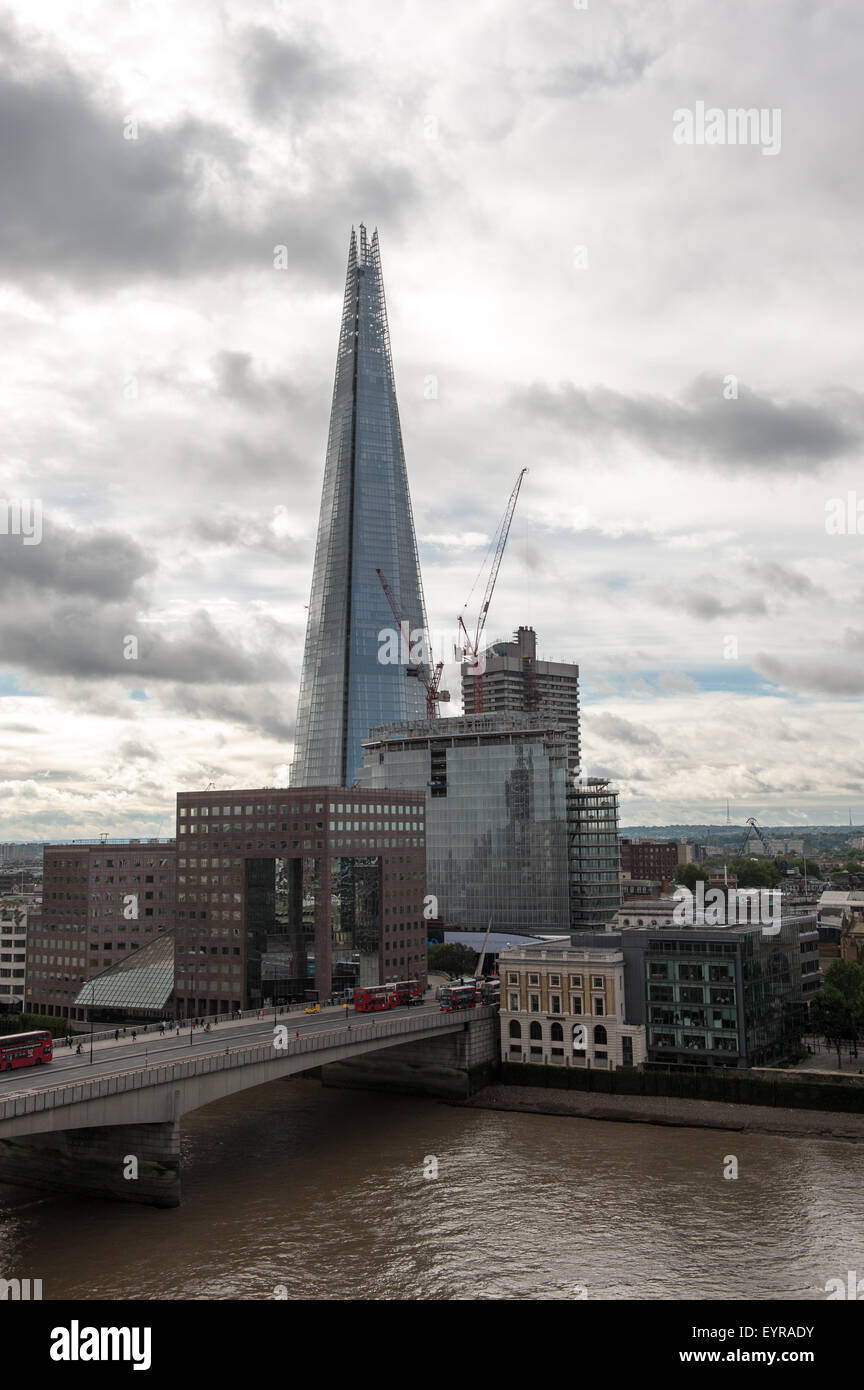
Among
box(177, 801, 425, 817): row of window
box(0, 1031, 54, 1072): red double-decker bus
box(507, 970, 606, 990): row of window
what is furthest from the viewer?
box(177, 801, 425, 817): row of window


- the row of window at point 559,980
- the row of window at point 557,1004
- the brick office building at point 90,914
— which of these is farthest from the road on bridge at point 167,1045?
the brick office building at point 90,914

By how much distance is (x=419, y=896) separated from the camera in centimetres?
12812

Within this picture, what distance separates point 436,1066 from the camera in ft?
296

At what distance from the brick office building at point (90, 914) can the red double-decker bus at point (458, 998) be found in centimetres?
5451

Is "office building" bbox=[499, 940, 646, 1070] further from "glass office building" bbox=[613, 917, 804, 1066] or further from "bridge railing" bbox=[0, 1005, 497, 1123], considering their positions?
"bridge railing" bbox=[0, 1005, 497, 1123]

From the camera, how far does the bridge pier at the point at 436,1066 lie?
8894 cm

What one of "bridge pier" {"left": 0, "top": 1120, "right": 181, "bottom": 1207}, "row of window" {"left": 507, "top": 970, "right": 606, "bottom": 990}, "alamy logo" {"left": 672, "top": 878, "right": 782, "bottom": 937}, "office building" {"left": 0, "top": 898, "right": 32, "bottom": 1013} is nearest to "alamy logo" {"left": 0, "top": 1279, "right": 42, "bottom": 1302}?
"bridge pier" {"left": 0, "top": 1120, "right": 181, "bottom": 1207}

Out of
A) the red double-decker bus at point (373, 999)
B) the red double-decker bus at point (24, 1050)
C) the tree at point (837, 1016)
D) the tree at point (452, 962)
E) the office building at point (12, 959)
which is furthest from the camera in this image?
the office building at point (12, 959)

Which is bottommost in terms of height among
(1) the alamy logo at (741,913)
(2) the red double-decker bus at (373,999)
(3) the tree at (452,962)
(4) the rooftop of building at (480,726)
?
(3) the tree at (452,962)

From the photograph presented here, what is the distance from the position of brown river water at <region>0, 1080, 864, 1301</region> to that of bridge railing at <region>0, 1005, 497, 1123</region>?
662cm

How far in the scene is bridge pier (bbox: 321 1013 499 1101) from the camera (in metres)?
88.9

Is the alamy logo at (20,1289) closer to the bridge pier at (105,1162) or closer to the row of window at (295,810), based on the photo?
the bridge pier at (105,1162)
